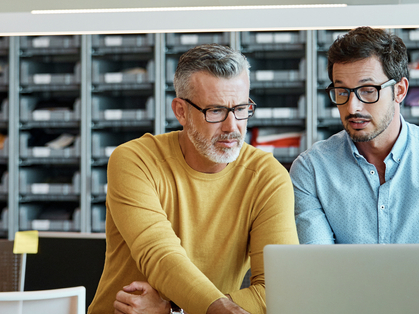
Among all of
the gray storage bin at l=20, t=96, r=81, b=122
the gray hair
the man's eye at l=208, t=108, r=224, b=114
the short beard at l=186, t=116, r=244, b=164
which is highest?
the gray storage bin at l=20, t=96, r=81, b=122

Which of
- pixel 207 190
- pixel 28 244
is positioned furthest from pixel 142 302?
pixel 28 244

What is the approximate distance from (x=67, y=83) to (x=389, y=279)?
305 cm

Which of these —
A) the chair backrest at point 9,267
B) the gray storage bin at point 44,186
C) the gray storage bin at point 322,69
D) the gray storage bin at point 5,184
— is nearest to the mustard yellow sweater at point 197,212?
the chair backrest at point 9,267

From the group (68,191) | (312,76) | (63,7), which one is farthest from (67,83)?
(63,7)

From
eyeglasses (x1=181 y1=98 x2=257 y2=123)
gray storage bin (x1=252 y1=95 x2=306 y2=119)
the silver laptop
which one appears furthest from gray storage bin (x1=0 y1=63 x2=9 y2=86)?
the silver laptop

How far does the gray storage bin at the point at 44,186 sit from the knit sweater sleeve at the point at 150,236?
2.17 metres

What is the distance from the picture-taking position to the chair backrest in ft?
5.41

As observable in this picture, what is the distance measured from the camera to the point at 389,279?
1.97ft

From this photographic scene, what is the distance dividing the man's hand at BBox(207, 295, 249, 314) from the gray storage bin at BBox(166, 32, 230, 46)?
257 centimetres

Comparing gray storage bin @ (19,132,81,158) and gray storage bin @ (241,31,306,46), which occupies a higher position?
gray storage bin @ (241,31,306,46)

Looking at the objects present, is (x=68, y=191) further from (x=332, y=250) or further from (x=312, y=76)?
(x=332, y=250)

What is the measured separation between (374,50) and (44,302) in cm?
107

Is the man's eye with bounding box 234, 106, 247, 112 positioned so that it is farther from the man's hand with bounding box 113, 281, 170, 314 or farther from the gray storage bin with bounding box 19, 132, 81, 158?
the gray storage bin with bounding box 19, 132, 81, 158

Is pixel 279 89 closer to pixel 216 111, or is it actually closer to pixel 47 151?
pixel 47 151
